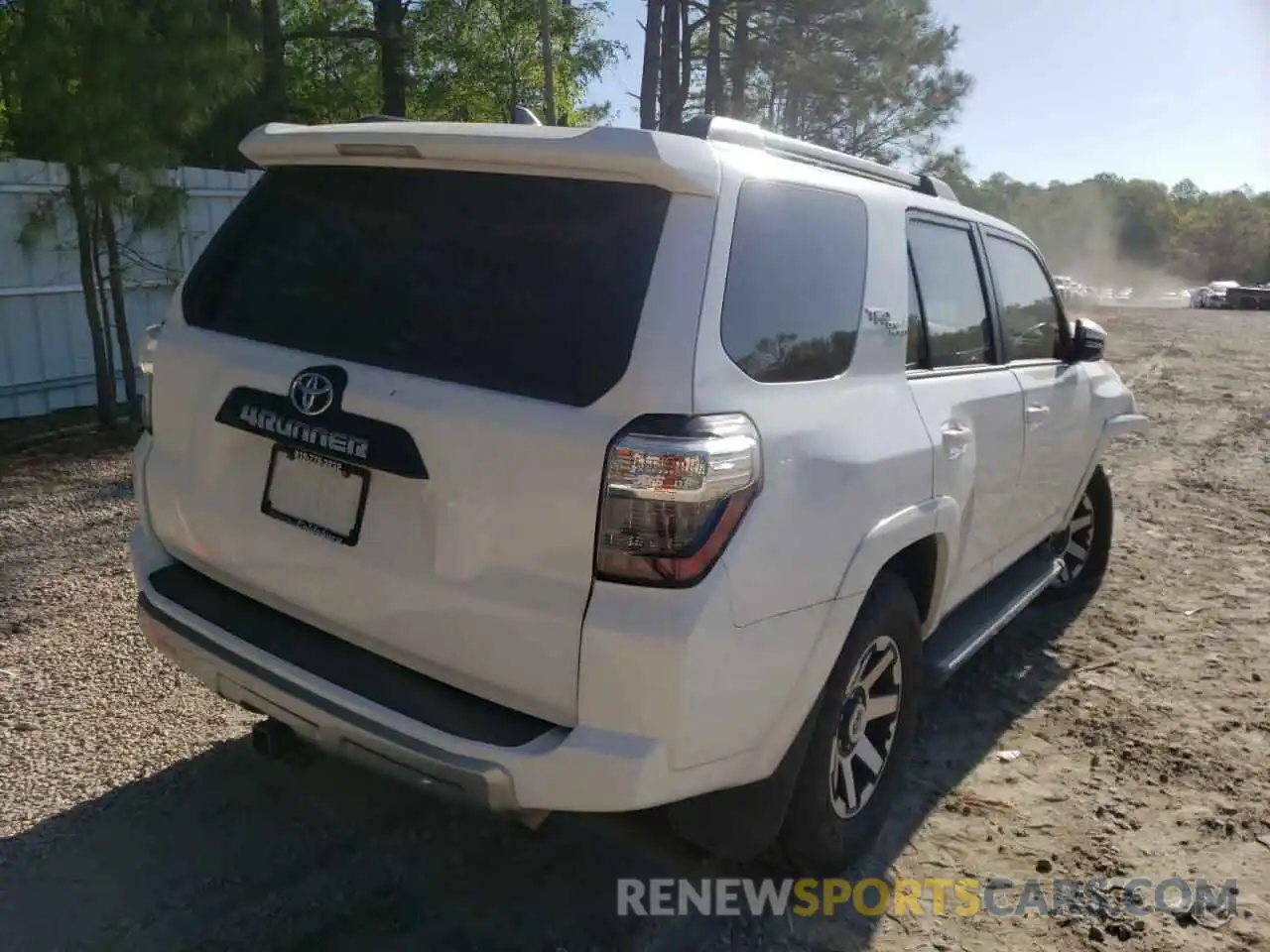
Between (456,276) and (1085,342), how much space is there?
3.35 meters

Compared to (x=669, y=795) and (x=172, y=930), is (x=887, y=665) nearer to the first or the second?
(x=669, y=795)

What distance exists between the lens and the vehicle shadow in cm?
265

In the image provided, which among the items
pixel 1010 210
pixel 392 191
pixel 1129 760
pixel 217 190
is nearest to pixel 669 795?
pixel 392 191

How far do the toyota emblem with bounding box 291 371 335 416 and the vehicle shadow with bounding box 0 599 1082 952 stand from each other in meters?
1.31

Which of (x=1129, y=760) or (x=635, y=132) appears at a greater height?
(x=635, y=132)

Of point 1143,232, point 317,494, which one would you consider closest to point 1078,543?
point 317,494

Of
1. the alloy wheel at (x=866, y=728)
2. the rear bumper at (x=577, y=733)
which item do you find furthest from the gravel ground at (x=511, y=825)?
the rear bumper at (x=577, y=733)

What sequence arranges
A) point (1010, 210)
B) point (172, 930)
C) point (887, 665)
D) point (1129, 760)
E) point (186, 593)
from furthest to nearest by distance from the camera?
point (1010, 210)
point (1129, 760)
point (887, 665)
point (186, 593)
point (172, 930)

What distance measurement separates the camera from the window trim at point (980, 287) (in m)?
3.32

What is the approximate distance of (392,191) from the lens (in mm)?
2658

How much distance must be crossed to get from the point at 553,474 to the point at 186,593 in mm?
1241

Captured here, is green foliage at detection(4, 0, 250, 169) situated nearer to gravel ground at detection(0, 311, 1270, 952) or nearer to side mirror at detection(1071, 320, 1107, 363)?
gravel ground at detection(0, 311, 1270, 952)

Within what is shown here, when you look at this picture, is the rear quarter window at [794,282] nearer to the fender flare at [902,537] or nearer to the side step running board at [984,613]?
the fender flare at [902,537]

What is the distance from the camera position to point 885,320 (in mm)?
3035
